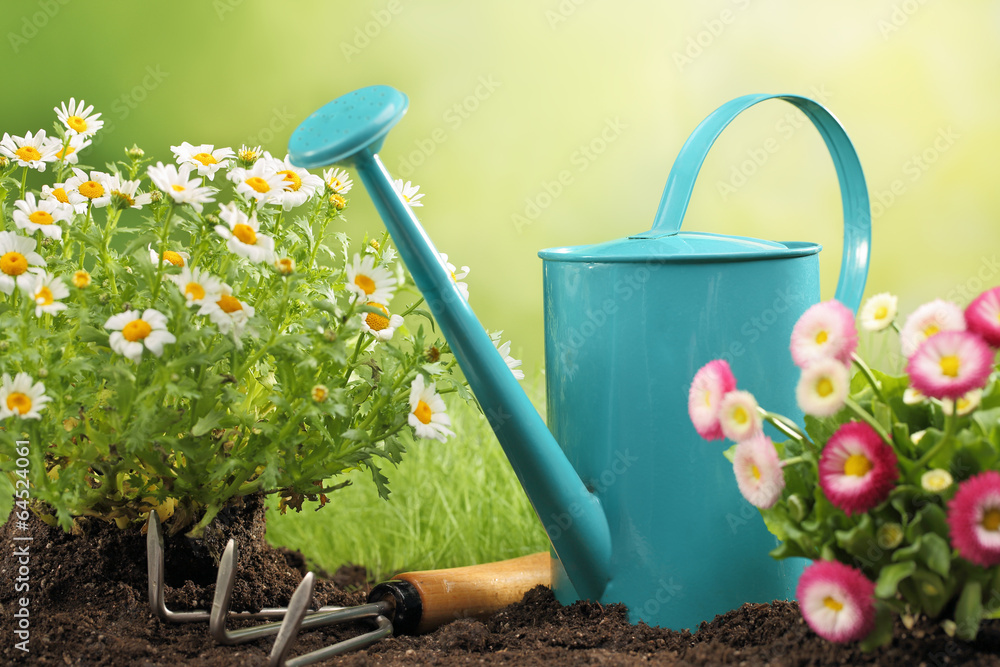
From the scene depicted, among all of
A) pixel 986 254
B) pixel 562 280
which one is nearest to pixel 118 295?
pixel 562 280

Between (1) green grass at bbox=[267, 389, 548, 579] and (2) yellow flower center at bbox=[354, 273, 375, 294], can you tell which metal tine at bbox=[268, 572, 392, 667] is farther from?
(1) green grass at bbox=[267, 389, 548, 579]

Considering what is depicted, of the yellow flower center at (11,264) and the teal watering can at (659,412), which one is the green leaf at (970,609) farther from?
the yellow flower center at (11,264)

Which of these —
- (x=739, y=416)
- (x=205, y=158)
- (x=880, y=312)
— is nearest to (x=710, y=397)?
(x=739, y=416)

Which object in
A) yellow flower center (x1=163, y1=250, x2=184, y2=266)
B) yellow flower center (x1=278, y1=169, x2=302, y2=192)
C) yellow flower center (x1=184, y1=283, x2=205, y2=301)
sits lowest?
yellow flower center (x1=184, y1=283, x2=205, y2=301)

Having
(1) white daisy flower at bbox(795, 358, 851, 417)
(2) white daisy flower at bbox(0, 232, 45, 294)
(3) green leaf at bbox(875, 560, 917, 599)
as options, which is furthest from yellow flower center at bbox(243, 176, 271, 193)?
(3) green leaf at bbox(875, 560, 917, 599)

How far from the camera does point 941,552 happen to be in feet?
1.82

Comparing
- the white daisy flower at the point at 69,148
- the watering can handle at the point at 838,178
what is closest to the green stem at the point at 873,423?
the watering can handle at the point at 838,178

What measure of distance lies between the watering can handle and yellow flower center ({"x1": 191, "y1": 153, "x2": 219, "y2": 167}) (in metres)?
0.49

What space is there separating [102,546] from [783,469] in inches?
29.1

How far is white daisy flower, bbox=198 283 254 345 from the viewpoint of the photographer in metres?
0.72

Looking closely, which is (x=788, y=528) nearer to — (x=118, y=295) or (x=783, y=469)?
(x=783, y=469)

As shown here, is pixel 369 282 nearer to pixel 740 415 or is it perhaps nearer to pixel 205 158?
pixel 205 158

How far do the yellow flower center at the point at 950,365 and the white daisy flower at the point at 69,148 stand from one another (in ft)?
2.77

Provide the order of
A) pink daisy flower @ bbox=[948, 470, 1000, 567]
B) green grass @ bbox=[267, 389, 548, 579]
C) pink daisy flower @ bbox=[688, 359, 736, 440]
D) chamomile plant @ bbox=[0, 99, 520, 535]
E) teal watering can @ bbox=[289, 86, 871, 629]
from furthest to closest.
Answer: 1. green grass @ bbox=[267, 389, 548, 579]
2. teal watering can @ bbox=[289, 86, 871, 629]
3. chamomile plant @ bbox=[0, 99, 520, 535]
4. pink daisy flower @ bbox=[688, 359, 736, 440]
5. pink daisy flower @ bbox=[948, 470, 1000, 567]
